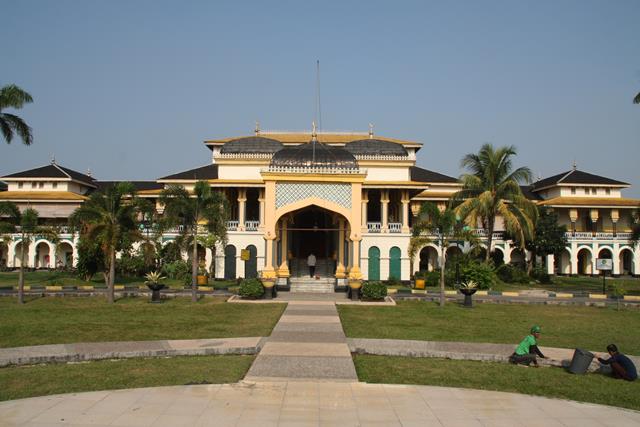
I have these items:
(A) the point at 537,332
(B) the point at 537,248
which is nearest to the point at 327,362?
(A) the point at 537,332

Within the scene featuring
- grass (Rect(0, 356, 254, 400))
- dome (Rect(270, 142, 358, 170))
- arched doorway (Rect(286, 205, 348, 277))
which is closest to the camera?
grass (Rect(0, 356, 254, 400))

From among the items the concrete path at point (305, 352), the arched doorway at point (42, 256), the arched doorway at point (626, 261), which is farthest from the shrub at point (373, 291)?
the arched doorway at point (42, 256)

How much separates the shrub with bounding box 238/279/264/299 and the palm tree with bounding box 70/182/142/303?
553cm

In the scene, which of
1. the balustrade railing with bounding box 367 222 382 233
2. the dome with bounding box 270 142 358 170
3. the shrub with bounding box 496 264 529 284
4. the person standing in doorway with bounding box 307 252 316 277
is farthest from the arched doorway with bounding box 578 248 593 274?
the dome with bounding box 270 142 358 170

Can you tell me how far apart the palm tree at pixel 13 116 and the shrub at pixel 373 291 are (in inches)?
655

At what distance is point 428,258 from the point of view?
4450 centimetres

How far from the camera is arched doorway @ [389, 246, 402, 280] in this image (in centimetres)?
3634

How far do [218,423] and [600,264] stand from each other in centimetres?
2871

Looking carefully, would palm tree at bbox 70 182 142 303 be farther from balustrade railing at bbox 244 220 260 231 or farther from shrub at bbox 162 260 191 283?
balustrade railing at bbox 244 220 260 231

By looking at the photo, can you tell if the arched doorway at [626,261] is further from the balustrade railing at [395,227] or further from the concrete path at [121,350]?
the concrete path at [121,350]

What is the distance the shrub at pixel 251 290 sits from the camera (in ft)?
80.2

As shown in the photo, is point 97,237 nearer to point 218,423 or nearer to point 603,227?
point 218,423

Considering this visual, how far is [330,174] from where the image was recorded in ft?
91.9

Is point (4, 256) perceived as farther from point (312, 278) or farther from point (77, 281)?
point (312, 278)
